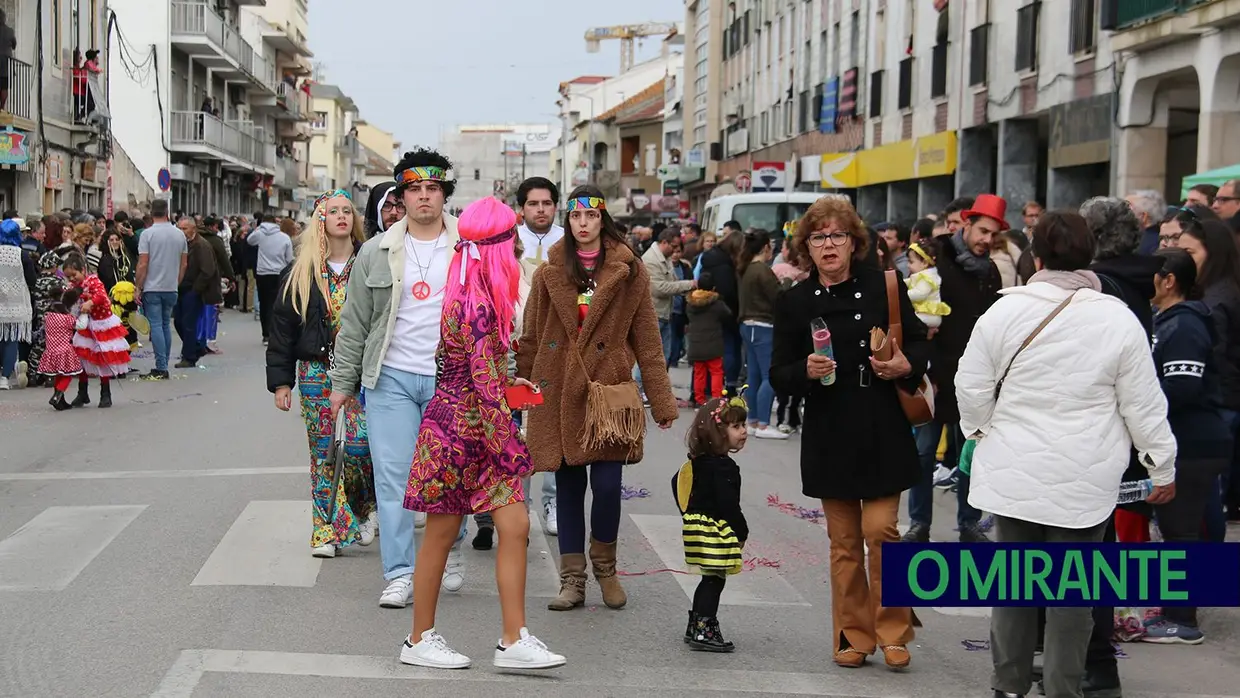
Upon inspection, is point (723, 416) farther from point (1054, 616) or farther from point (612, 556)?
point (1054, 616)

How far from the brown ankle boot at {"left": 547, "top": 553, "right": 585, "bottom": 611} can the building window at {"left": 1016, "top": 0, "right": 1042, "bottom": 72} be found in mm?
20656

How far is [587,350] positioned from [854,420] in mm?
1418

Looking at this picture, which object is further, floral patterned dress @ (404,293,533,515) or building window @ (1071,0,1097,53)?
building window @ (1071,0,1097,53)

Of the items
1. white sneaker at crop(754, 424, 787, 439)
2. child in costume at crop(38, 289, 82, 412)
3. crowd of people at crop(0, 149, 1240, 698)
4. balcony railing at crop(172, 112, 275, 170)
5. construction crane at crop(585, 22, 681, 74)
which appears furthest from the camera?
construction crane at crop(585, 22, 681, 74)

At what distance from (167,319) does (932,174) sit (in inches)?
694

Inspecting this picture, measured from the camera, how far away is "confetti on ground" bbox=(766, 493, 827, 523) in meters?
10.3

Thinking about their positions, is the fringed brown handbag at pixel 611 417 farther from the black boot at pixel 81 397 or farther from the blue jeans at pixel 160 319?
the blue jeans at pixel 160 319

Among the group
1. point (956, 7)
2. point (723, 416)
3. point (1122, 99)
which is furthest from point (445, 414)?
point (956, 7)

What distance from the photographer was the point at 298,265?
812 cm

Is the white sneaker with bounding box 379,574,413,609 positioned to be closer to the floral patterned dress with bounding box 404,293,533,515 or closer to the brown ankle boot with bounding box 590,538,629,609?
the brown ankle boot with bounding box 590,538,629,609

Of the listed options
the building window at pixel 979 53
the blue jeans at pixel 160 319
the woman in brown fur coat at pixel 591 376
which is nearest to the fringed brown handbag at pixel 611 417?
the woman in brown fur coat at pixel 591 376

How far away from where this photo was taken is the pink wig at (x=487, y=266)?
19.8 ft

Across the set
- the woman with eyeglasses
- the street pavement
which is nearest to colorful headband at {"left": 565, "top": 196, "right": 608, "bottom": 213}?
the street pavement

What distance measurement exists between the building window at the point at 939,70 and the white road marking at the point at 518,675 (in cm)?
2620
